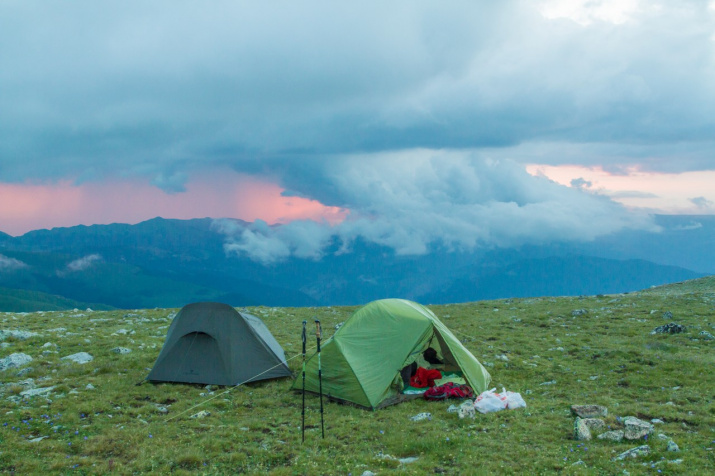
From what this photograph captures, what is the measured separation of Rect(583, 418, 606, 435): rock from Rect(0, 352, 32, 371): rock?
1951 cm

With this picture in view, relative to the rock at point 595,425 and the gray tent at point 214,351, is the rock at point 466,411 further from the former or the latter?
the gray tent at point 214,351

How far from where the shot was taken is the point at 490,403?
13.6 metres

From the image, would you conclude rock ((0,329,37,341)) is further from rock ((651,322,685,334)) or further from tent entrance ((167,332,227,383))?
rock ((651,322,685,334))

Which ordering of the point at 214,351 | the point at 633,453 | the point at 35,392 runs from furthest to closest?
the point at 214,351 → the point at 35,392 → the point at 633,453

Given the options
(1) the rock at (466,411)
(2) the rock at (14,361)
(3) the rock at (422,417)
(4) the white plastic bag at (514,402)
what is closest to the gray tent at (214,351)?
(2) the rock at (14,361)

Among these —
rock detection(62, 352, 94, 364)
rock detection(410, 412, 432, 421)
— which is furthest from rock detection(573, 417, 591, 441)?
rock detection(62, 352, 94, 364)

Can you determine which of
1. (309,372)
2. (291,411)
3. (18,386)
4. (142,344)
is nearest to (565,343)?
(309,372)

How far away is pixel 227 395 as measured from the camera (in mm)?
15836

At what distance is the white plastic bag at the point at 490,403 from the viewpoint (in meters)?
13.4

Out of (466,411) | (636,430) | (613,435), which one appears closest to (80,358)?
(466,411)

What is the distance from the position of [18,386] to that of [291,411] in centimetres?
912

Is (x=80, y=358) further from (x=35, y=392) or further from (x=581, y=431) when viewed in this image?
(x=581, y=431)

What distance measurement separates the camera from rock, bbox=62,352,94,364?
19.1m

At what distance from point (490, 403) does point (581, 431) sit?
2.86 metres
